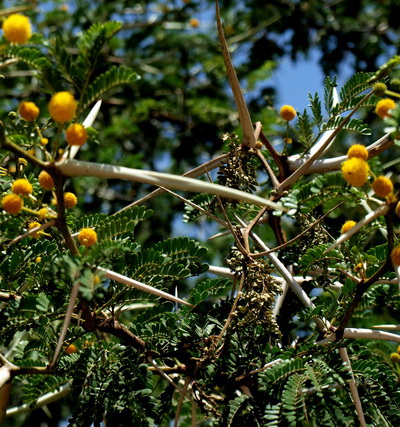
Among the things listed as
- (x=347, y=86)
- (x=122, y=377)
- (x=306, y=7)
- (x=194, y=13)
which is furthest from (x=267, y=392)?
(x=194, y=13)

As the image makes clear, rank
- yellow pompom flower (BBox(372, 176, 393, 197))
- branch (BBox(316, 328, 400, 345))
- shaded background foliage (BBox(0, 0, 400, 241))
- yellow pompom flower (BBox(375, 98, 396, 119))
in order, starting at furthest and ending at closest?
shaded background foliage (BBox(0, 0, 400, 241)), branch (BBox(316, 328, 400, 345)), yellow pompom flower (BBox(375, 98, 396, 119)), yellow pompom flower (BBox(372, 176, 393, 197))

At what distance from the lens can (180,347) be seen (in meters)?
1.32

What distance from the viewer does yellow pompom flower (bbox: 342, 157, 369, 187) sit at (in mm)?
970

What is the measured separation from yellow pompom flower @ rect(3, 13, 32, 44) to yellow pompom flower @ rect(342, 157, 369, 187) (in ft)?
1.90

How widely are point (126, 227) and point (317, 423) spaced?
546mm

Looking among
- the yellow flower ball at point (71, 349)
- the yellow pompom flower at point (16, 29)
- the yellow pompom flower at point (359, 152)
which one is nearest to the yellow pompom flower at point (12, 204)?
the yellow pompom flower at point (16, 29)

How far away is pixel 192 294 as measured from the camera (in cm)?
137

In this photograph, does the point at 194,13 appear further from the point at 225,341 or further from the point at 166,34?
the point at 225,341

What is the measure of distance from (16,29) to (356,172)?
607mm

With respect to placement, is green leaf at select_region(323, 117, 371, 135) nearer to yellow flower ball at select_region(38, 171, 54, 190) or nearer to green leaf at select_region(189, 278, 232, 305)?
green leaf at select_region(189, 278, 232, 305)

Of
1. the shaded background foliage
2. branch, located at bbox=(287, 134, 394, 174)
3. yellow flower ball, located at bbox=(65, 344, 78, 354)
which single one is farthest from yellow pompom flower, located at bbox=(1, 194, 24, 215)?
Result: the shaded background foliage

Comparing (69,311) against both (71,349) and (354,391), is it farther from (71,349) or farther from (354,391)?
(354,391)

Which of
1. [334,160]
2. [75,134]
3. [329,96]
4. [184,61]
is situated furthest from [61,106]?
[184,61]

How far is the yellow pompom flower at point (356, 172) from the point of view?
3.18 ft
